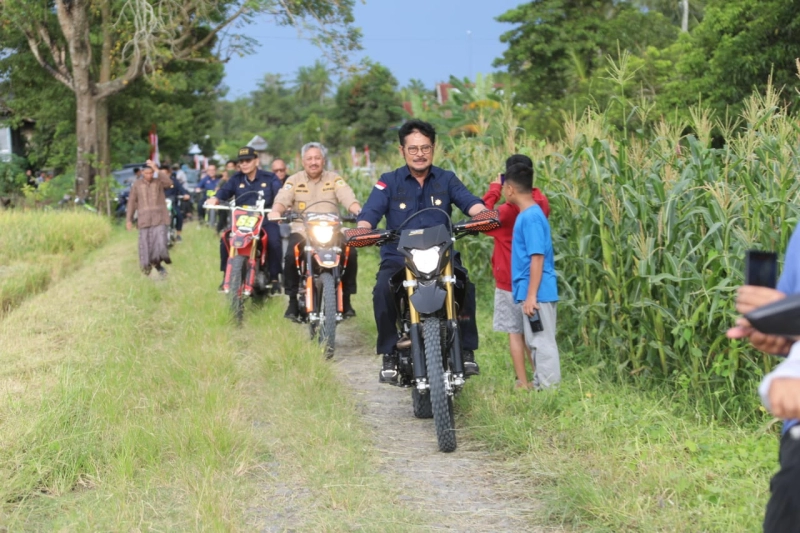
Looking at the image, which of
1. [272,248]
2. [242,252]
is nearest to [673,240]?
[242,252]

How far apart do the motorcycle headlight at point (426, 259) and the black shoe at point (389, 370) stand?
87cm

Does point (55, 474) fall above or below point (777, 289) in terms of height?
below

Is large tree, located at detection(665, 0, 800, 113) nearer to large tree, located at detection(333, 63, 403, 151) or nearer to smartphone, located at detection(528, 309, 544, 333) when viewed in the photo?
smartphone, located at detection(528, 309, 544, 333)

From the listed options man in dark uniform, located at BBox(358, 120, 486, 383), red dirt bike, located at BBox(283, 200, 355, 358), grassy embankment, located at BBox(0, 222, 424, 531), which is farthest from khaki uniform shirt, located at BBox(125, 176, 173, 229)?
man in dark uniform, located at BBox(358, 120, 486, 383)

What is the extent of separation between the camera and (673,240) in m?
6.35

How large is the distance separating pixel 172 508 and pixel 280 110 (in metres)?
125

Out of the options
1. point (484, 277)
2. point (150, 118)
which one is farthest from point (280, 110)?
point (484, 277)

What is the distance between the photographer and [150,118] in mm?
32500

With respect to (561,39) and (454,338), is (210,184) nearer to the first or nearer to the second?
(454,338)

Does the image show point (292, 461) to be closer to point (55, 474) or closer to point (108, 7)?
point (55, 474)

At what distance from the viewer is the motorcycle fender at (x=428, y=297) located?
5648 mm

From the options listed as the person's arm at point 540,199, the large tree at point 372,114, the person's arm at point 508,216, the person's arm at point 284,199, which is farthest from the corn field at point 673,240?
the large tree at point 372,114

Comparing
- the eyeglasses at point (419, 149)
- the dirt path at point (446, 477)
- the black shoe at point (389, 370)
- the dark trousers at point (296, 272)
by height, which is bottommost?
the dirt path at point (446, 477)

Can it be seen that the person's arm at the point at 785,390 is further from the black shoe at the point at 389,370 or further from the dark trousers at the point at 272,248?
the dark trousers at the point at 272,248
